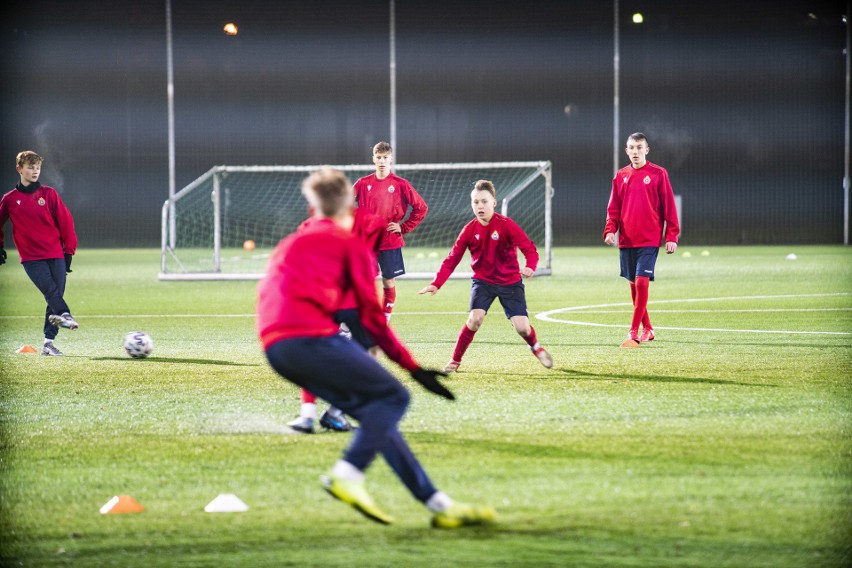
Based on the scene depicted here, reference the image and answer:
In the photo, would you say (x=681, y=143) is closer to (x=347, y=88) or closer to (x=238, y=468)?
(x=347, y=88)

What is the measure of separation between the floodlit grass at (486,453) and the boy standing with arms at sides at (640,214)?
0.74 m

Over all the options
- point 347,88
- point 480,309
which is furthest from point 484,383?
point 347,88

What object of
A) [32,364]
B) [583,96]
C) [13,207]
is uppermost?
[583,96]

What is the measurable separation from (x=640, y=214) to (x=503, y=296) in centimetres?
271

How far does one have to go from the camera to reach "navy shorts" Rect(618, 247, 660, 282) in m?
10.5

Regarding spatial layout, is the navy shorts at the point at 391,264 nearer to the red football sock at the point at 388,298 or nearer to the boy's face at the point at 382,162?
the red football sock at the point at 388,298

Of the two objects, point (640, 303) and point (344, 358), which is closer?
point (344, 358)

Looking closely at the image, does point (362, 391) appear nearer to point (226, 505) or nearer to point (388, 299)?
point (226, 505)

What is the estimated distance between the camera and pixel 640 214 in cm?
1069

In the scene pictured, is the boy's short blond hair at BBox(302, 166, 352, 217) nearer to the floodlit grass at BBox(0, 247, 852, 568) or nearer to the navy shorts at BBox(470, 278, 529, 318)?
the floodlit grass at BBox(0, 247, 852, 568)

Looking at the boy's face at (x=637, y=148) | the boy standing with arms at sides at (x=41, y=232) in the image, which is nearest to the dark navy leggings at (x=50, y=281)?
the boy standing with arms at sides at (x=41, y=232)

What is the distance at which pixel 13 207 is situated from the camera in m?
10.0

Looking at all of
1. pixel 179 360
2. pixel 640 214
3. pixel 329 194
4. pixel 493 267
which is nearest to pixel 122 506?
pixel 329 194

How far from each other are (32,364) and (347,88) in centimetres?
2088
